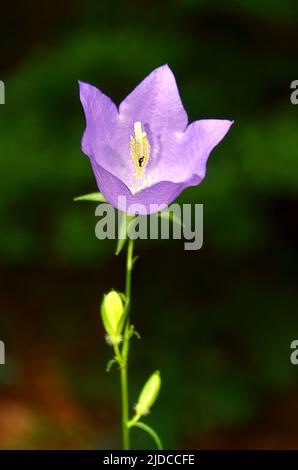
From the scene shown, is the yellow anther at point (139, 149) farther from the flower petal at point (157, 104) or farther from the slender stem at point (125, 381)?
the slender stem at point (125, 381)

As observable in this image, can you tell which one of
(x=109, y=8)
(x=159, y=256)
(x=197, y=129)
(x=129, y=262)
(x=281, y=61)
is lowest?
(x=129, y=262)

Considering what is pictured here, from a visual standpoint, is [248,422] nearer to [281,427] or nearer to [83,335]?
[281,427]

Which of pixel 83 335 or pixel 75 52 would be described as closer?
pixel 75 52

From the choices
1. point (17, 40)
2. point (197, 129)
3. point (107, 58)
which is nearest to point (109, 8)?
point (107, 58)

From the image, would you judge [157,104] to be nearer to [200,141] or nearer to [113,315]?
[200,141]

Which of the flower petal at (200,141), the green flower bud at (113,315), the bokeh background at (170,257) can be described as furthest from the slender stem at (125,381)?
the bokeh background at (170,257)
